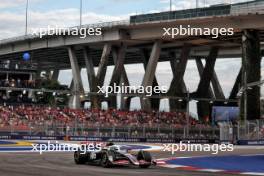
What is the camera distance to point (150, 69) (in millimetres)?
77250

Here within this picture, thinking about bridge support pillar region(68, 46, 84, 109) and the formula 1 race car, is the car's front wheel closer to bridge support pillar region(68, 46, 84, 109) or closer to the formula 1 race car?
the formula 1 race car

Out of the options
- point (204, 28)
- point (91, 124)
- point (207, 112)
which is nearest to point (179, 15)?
point (204, 28)

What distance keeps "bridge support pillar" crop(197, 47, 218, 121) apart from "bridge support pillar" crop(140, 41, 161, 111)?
10.6 m

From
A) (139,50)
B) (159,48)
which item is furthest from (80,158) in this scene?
(139,50)

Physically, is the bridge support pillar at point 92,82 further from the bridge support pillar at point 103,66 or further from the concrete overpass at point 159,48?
the bridge support pillar at point 103,66

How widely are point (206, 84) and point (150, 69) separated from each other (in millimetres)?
14015

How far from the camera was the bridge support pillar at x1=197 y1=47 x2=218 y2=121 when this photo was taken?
8350 centimetres

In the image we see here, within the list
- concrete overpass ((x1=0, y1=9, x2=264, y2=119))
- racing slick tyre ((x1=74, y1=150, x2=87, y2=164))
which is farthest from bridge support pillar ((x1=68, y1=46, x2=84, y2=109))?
racing slick tyre ((x1=74, y1=150, x2=87, y2=164))

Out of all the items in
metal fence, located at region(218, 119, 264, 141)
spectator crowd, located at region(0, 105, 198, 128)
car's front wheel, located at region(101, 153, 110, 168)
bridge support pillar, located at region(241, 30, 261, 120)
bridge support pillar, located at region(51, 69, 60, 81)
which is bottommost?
car's front wheel, located at region(101, 153, 110, 168)

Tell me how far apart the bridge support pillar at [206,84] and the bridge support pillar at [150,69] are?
10.6 m

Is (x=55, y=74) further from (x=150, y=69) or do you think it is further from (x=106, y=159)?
(x=106, y=159)

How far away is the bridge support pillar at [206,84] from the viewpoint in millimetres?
83500

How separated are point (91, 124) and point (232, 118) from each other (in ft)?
98.6

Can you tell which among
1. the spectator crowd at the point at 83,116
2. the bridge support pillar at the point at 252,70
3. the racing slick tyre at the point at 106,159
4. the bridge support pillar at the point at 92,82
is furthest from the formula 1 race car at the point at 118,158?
the bridge support pillar at the point at 92,82
